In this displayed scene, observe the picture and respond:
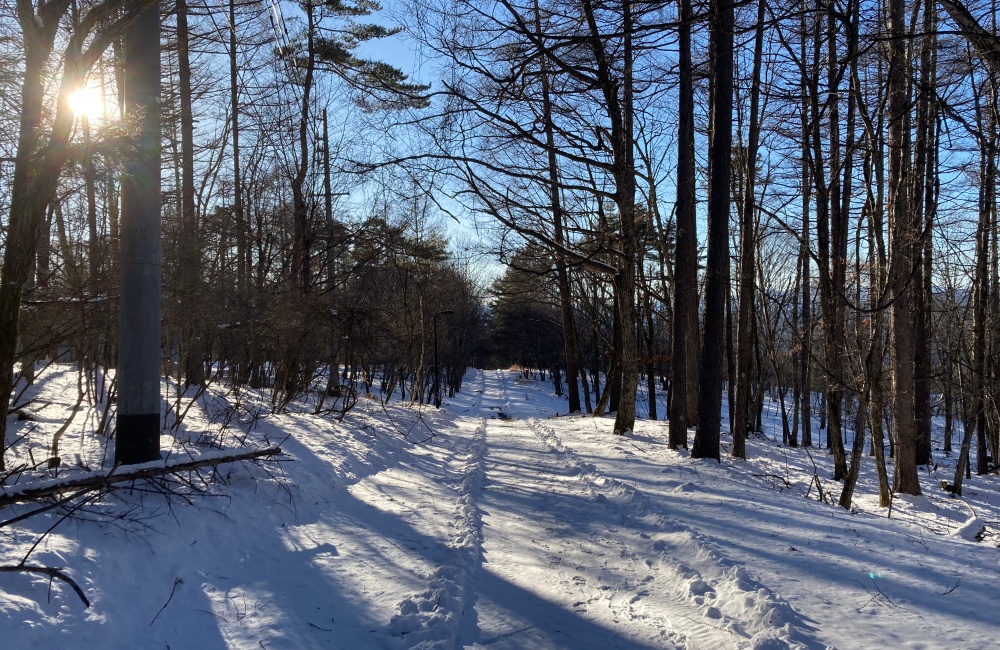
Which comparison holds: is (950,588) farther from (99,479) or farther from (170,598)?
(99,479)

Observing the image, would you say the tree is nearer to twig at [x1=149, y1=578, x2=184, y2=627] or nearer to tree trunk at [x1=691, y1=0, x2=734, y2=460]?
twig at [x1=149, y1=578, x2=184, y2=627]

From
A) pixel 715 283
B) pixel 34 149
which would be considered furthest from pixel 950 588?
pixel 34 149

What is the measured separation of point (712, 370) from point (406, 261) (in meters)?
15.4

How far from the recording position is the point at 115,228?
11.0 metres

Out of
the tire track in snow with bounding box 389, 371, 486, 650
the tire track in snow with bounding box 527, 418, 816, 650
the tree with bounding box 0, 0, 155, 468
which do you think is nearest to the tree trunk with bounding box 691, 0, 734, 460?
the tire track in snow with bounding box 527, 418, 816, 650

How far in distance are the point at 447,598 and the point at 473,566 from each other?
→ 0.89 meters

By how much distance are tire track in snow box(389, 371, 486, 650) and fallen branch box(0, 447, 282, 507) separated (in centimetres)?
246

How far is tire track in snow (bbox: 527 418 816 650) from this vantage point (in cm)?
402

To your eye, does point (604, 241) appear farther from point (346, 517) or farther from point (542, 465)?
point (346, 517)

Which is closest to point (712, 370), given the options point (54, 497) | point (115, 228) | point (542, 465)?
point (542, 465)

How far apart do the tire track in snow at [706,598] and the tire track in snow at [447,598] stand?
128 centimetres

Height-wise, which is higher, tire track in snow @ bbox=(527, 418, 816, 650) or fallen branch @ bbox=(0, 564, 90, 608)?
fallen branch @ bbox=(0, 564, 90, 608)

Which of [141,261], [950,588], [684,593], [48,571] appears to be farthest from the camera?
[141,261]

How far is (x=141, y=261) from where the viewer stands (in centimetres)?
616
